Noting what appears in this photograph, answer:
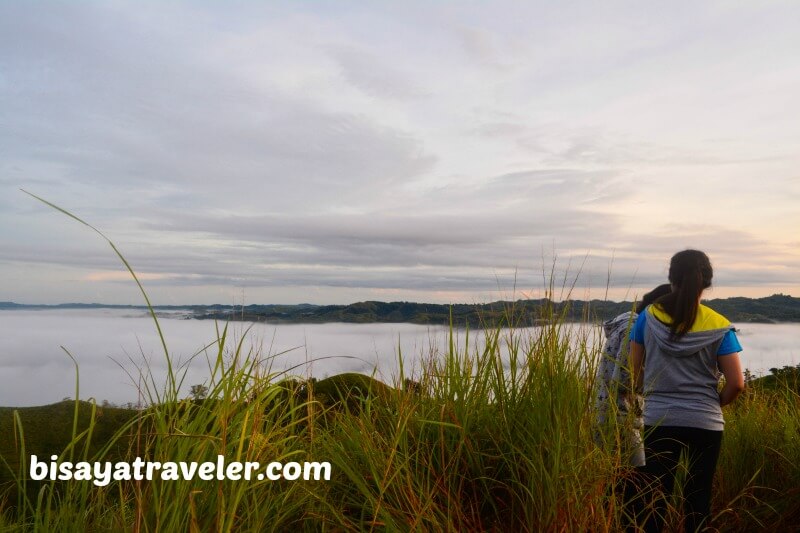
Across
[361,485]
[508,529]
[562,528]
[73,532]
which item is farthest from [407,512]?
[73,532]

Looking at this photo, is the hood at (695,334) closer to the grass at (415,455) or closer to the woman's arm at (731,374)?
the woman's arm at (731,374)

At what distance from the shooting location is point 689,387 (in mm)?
4375

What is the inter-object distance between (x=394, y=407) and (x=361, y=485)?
1.00 m

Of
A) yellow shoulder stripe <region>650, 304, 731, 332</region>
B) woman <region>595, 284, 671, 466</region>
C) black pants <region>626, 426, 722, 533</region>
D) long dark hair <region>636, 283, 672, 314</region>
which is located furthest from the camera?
long dark hair <region>636, 283, 672, 314</region>

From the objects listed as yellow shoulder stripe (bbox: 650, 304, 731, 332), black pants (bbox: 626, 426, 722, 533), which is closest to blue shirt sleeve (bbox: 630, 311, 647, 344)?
yellow shoulder stripe (bbox: 650, 304, 731, 332)

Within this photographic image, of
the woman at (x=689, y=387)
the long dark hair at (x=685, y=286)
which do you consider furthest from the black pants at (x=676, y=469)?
the long dark hair at (x=685, y=286)

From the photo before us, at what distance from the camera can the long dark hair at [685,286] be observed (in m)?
4.39

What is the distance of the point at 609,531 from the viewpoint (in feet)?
11.3

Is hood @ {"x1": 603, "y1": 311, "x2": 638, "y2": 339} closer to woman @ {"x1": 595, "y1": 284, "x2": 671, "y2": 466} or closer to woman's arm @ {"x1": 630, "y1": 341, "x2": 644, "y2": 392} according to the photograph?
woman @ {"x1": 595, "y1": 284, "x2": 671, "y2": 466}

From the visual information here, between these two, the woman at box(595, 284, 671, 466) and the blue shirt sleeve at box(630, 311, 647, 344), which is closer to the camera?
the woman at box(595, 284, 671, 466)

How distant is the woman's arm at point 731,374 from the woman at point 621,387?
641mm

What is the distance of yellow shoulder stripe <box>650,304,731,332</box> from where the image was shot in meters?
4.43

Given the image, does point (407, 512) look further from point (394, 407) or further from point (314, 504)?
point (394, 407)

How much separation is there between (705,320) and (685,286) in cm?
27
